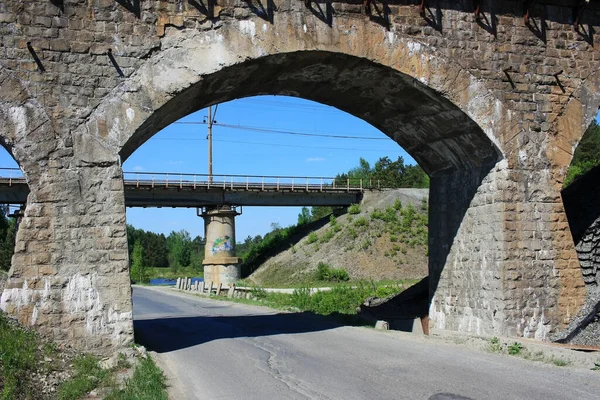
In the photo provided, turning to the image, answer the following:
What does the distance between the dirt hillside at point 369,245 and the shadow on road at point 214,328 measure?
75.4ft

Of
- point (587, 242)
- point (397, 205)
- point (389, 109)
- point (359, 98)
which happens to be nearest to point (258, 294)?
point (389, 109)

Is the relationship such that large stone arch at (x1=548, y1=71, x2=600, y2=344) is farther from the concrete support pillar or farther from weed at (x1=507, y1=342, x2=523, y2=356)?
the concrete support pillar

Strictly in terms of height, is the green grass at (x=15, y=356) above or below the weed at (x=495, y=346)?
above

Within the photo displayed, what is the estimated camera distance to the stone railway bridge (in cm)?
845

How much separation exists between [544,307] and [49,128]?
28.1 ft

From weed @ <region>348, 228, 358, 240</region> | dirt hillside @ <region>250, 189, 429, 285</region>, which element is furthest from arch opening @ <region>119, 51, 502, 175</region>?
weed @ <region>348, 228, 358, 240</region>

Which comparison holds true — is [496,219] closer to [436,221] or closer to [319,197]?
[436,221]

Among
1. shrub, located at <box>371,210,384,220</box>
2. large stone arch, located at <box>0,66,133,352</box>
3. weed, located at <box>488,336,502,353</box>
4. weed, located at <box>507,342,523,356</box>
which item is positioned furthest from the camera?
shrub, located at <box>371,210,384,220</box>

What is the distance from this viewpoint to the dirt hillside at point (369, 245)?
38562mm

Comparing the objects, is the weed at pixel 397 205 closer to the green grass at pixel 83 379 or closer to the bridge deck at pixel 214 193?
the bridge deck at pixel 214 193

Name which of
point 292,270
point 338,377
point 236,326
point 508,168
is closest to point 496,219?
point 508,168

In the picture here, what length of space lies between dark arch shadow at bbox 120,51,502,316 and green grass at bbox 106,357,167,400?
11.0 feet

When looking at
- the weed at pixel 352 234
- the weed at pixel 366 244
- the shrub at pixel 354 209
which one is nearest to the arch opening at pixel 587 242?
the weed at pixel 366 244

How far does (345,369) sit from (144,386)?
8.51 ft
